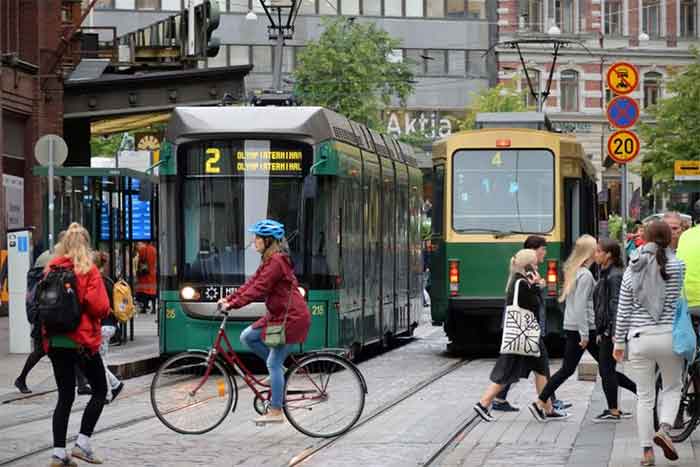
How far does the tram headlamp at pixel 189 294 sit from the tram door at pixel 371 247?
11.1 feet

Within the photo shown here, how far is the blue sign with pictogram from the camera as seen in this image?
20703 millimetres

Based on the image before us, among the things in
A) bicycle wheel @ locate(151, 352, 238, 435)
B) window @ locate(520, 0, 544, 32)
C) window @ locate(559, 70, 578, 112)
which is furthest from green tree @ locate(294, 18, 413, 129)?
bicycle wheel @ locate(151, 352, 238, 435)

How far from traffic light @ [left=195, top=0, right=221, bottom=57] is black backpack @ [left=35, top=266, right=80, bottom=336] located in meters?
23.3

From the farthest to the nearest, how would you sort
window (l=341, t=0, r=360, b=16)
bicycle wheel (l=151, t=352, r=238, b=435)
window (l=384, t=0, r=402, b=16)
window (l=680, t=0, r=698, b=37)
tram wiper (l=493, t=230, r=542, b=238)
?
window (l=680, t=0, r=698, b=37) < window (l=384, t=0, r=402, b=16) < window (l=341, t=0, r=360, b=16) < tram wiper (l=493, t=230, r=542, b=238) < bicycle wheel (l=151, t=352, r=238, b=435)

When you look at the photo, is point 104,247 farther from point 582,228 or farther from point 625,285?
point 625,285

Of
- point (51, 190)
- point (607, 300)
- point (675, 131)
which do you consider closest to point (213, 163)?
point (51, 190)

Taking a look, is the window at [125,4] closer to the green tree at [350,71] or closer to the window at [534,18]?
the green tree at [350,71]

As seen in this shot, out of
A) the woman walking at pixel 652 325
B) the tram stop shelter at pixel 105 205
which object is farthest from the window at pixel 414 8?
the woman walking at pixel 652 325

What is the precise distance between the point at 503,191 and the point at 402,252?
319 centimetres

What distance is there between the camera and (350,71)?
67500 mm

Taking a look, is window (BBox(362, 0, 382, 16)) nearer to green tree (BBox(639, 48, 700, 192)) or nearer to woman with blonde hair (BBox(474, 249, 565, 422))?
green tree (BBox(639, 48, 700, 192))

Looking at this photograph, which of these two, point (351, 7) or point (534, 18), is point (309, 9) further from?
point (534, 18)

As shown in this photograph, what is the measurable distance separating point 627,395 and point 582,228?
728cm

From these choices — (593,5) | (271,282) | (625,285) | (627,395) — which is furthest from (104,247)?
(593,5)
